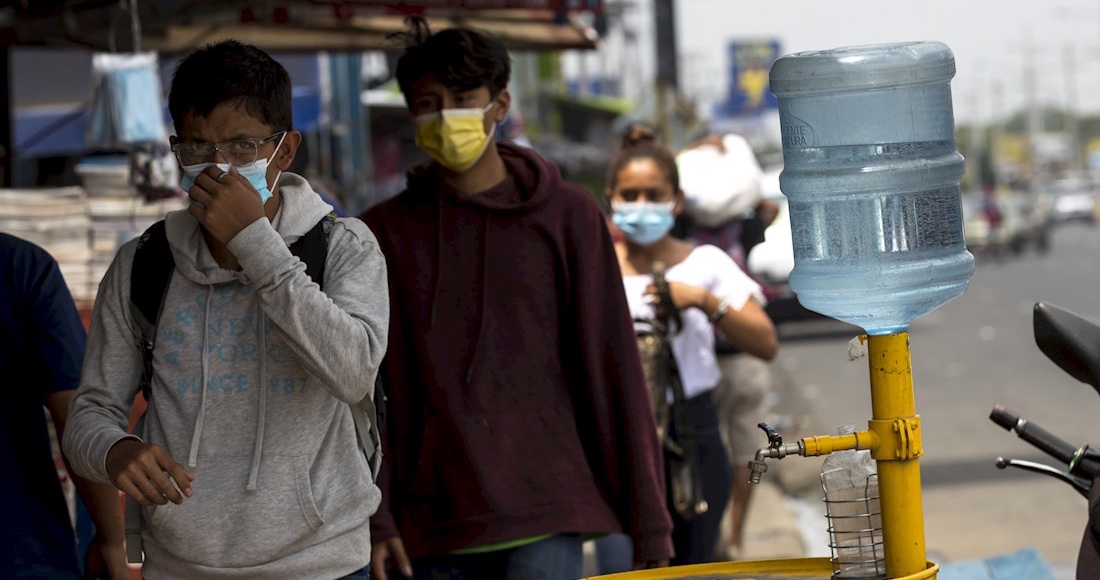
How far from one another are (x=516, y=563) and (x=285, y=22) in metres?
3.74

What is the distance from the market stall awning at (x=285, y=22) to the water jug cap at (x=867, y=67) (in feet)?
9.81

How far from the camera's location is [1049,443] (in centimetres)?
304

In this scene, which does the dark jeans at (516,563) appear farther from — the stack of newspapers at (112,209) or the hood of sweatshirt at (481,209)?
the stack of newspapers at (112,209)

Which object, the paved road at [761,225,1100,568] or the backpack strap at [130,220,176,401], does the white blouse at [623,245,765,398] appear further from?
the paved road at [761,225,1100,568]

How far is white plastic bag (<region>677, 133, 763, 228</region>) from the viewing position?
7.46 metres

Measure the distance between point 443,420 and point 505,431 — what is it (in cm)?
14

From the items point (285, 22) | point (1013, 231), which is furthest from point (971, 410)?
point (1013, 231)

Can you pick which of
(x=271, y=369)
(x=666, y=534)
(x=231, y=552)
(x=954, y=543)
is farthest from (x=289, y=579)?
(x=954, y=543)

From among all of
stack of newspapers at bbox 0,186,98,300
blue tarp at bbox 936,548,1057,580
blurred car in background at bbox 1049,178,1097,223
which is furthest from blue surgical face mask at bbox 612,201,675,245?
blurred car in background at bbox 1049,178,1097,223

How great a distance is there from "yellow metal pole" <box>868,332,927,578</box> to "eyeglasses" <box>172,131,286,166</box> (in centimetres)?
113

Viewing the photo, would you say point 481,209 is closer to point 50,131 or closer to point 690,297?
point 690,297

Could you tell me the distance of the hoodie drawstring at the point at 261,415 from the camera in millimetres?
2725

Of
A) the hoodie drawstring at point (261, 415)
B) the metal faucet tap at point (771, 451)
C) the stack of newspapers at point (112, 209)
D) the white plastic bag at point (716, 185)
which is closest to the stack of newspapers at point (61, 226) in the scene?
the stack of newspapers at point (112, 209)

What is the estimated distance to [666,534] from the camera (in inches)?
147
